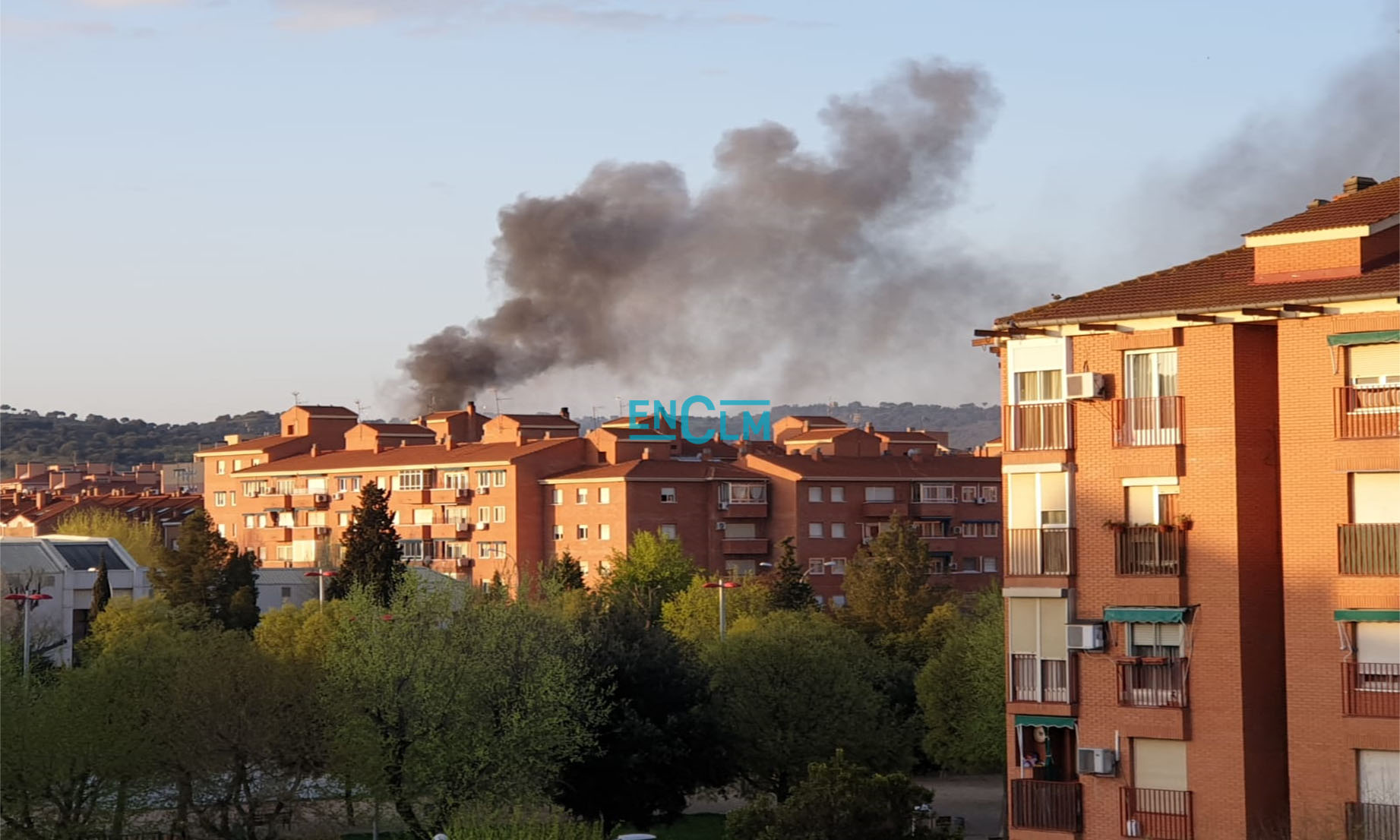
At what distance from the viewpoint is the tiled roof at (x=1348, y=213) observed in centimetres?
2839

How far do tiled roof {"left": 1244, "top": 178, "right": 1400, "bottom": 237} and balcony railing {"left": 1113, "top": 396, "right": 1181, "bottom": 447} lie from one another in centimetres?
286

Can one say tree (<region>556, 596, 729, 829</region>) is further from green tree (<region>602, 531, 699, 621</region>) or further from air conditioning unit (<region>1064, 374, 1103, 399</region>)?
green tree (<region>602, 531, 699, 621</region>)

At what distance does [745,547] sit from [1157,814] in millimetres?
79462

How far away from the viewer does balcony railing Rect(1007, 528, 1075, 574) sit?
3002cm

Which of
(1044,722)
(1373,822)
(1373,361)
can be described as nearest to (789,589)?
(1044,722)

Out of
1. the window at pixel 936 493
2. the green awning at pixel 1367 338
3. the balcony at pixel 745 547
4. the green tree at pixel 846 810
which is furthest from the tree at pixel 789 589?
the green awning at pixel 1367 338

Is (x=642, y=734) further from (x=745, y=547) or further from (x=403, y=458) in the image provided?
(x=403, y=458)

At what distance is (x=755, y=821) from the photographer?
3406 centimetres

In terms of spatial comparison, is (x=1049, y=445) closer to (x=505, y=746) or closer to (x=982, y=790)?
(x=505, y=746)

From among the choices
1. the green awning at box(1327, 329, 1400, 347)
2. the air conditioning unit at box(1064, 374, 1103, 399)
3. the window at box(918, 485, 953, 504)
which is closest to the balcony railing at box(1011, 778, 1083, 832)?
the air conditioning unit at box(1064, 374, 1103, 399)

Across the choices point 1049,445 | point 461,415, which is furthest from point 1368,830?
point 461,415

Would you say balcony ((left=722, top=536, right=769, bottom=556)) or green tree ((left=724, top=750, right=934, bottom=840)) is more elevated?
balcony ((left=722, top=536, right=769, bottom=556))

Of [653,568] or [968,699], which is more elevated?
[653,568]

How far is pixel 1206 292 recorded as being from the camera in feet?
96.1
